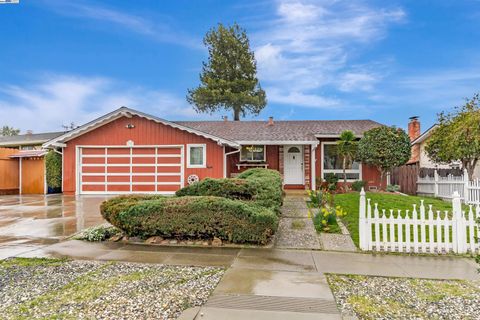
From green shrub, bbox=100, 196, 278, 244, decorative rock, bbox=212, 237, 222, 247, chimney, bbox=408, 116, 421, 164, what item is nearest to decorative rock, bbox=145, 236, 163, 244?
green shrub, bbox=100, 196, 278, 244

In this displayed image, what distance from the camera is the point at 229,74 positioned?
95.6ft

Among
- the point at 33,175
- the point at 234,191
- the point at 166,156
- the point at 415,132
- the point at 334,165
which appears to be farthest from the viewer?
the point at 415,132

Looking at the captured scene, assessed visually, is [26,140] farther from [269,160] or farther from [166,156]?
[269,160]

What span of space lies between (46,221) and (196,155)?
714 centimetres

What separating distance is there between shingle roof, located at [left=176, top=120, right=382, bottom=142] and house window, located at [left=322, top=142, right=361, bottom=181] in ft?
2.71

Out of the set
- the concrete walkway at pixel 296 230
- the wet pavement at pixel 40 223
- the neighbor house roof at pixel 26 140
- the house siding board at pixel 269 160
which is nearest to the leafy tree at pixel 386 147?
the house siding board at pixel 269 160

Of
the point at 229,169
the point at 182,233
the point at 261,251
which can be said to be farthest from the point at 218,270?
the point at 229,169

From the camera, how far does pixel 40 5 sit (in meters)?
13.1

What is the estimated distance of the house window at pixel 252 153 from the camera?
15.7 metres

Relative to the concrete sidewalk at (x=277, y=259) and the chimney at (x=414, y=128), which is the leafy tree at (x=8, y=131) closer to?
the concrete sidewalk at (x=277, y=259)

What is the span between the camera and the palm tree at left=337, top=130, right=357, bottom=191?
45.8 feet

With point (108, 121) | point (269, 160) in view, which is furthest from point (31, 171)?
point (269, 160)

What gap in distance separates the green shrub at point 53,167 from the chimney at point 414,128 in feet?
67.1

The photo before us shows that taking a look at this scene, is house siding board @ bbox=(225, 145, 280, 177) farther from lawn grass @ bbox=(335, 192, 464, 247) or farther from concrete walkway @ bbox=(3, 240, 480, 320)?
concrete walkway @ bbox=(3, 240, 480, 320)
